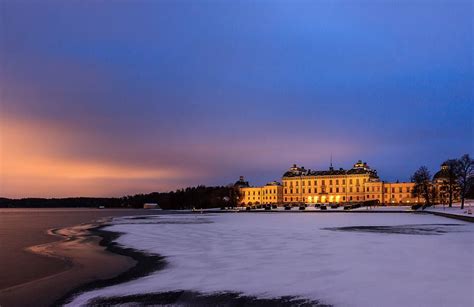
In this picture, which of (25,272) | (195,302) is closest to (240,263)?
(195,302)

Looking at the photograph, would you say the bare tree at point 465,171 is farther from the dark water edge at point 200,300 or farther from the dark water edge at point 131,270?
the dark water edge at point 200,300

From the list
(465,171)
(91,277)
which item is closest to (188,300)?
(91,277)

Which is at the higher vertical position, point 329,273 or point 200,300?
point 329,273

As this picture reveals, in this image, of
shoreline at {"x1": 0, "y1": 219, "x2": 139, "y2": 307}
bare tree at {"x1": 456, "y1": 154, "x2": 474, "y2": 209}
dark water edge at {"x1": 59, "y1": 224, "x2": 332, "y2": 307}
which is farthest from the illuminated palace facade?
dark water edge at {"x1": 59, "y1": 224, "x2": 332, "y2": 307}

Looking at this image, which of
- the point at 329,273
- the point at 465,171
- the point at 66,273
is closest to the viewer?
the point at 329,273

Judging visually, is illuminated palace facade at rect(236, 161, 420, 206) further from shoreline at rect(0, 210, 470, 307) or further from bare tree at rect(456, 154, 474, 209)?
shoreline at rect(0, 210, 470, 307)

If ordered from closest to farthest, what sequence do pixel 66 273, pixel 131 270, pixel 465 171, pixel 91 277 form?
A: pixel 91 277, pixel 66 273, pixel 131 270, pixel 465 171

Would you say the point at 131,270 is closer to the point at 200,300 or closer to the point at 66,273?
the point at 66,273

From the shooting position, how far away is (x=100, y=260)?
20891mm

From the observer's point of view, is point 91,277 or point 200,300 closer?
point 200,300

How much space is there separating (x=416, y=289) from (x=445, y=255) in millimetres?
7306

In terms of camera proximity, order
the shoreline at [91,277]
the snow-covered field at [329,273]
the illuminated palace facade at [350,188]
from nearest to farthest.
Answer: the snow-covered field at [329,273]
the shoreline at [91,277]
the illuminated palace facade at [350,188]

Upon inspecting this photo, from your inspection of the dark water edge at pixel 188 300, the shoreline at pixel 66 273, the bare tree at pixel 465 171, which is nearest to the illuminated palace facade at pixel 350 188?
the bare tree at pixel 465 171

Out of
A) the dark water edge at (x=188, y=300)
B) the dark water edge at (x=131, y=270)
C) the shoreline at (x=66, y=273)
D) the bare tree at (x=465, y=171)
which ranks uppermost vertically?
the bare tree at (x=465, y=171)
